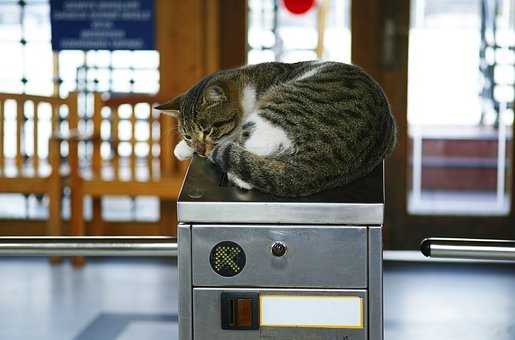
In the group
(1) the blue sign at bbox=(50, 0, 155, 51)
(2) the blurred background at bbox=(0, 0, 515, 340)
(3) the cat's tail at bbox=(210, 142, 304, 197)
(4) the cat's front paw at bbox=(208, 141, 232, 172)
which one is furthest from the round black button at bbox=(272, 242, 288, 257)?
(1) the blue sign at bbox=(50, 0, 155, 51)

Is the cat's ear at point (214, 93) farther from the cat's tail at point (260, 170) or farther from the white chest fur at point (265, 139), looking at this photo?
the cat's tail at point (260, 170)

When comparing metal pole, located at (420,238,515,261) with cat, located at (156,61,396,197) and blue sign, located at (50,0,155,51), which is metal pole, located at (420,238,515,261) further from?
blue sign, located at (50,0,155,51)

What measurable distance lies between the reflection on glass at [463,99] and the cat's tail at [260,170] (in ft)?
10.7

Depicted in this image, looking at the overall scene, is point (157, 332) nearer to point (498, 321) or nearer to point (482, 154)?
point (498, 321)

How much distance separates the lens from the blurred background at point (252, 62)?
4918 mm

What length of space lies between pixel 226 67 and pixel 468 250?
3.37m

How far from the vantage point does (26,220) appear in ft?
17.4

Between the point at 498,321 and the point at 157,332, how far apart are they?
152cm

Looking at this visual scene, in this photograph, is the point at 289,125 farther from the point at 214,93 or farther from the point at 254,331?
the point at 254,331

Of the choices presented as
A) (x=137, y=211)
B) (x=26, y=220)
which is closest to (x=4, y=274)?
(x=26, y=220)

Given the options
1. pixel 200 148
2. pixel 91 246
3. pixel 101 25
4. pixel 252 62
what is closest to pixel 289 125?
pixel 200 148

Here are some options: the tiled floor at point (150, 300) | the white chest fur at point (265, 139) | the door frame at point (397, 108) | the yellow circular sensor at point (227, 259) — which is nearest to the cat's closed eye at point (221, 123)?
the white chest fur at point (265, 139)

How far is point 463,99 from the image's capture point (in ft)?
16.6

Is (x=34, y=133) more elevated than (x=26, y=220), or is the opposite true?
(x=34, y=133)
